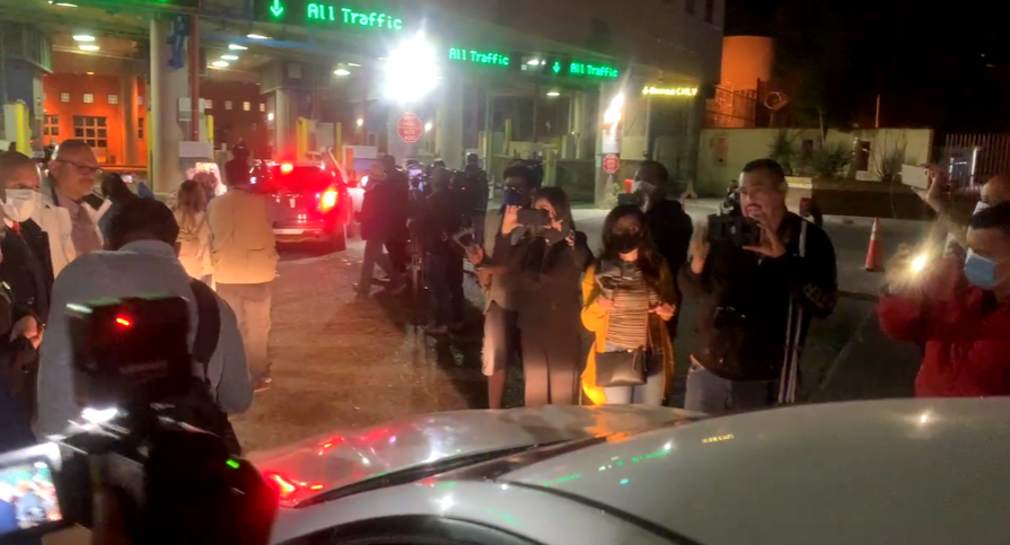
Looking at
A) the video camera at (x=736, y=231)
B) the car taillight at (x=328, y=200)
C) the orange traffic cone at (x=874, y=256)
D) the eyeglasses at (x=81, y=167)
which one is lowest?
the orange traffic cone at (x=874, y=256)

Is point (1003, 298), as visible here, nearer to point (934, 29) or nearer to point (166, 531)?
point (166, 531)

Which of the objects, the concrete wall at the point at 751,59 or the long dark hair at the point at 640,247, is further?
the concrete wall at the point at 751,59

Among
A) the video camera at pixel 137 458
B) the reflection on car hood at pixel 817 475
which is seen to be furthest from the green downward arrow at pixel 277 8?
the reflection on car hood at pixel 817 475

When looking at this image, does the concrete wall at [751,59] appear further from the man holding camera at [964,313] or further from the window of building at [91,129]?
the man holding camera at [964,313]

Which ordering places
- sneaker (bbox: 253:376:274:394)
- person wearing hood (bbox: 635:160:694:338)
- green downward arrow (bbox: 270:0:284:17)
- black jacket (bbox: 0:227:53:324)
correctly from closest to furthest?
black jacket (bbox: 0:227:53:324)
person wearing hood (bbox: 635:160:694:338)
sneaker (bbox: 253:376:274:394)
green downward arrow (bbox: 270:0:284:17)

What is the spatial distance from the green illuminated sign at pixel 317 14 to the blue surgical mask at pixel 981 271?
37.4 ft

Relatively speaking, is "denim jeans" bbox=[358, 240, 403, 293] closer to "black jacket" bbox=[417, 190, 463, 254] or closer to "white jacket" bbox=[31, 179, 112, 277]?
"black jacket" bbox=[417, 190, 463, 254]

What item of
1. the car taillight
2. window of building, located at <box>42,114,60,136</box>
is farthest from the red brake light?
window of building, located at <box>42,114,60,136</box>

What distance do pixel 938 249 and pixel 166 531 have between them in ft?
11.3

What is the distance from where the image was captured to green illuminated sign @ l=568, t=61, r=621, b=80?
22016mm

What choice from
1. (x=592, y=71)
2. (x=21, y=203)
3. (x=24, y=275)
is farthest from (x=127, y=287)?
(x=592, y=71)

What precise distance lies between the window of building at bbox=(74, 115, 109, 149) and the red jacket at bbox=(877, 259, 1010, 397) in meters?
29.4

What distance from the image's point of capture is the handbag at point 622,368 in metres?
4.91

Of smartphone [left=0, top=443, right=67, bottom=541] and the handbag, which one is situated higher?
smartphone [left=0, top=443, right=67, bottom=541]
